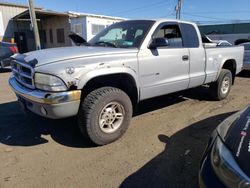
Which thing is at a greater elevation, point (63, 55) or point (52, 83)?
point (63, 55)

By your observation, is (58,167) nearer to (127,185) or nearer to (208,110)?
(127,185)

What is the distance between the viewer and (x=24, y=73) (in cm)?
376

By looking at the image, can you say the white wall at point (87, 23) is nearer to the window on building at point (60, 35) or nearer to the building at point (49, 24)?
the building at point (49, 24)

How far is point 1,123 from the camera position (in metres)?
4.74

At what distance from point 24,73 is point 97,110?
48.7 inches

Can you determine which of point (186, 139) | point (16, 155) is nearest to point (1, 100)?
point (16, 155)

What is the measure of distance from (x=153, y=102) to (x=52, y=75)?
3391mm

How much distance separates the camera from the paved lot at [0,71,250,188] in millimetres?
3008

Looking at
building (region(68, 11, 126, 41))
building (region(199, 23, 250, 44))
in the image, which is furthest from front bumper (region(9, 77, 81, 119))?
building (region(199, 23, 250, 44))

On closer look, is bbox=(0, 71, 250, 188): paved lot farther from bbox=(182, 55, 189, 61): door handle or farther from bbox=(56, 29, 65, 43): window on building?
bbox=(56, 29, 65, 43): window on building

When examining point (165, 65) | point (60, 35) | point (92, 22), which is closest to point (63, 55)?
point (165, 65)

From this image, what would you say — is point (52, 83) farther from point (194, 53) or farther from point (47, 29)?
point (47, 29)

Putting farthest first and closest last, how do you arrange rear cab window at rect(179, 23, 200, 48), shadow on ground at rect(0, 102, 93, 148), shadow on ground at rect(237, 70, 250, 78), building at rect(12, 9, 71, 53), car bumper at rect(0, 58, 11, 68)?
building at rect(12, 9, 71, 53), car bumper at rect(0, 58, 11, 68), shadow on ground at rect(237, 70, 250, 78), rear cab window at rect(179, 23, 200, 48), shadow on ground at rect(0, 102, 93, 148)

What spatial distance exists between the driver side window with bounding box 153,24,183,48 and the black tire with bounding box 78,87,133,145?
5.08ft
